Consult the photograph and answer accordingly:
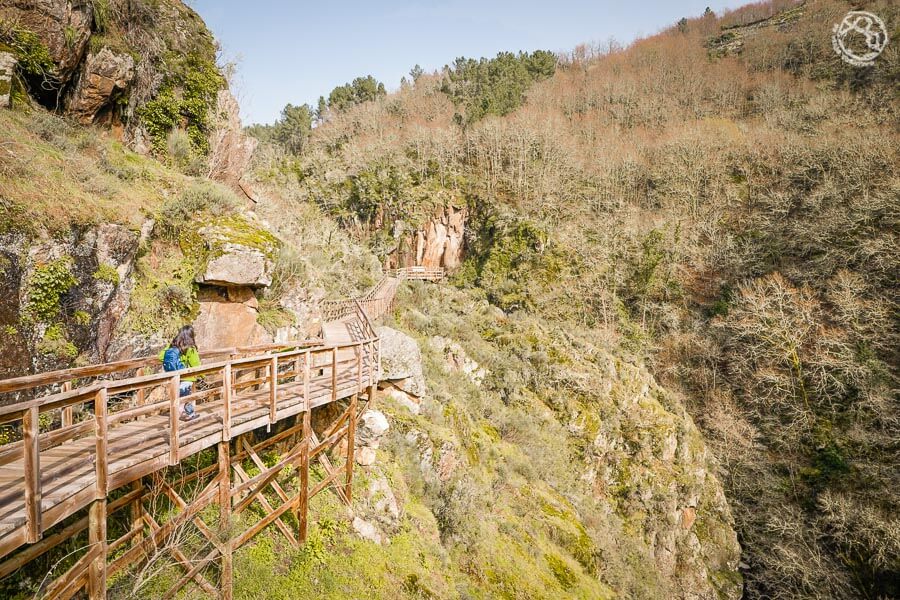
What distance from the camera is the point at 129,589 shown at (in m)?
5.92

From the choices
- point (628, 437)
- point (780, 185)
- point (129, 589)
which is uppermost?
point (780, 185)

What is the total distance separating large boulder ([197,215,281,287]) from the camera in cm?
1080

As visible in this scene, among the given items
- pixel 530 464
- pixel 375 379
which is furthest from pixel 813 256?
pixel 375 379

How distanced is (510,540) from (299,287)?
11847mm

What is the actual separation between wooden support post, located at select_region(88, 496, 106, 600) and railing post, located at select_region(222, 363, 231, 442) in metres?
1.79

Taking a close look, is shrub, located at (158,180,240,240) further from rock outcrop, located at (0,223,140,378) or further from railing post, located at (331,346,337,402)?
railing post, located at (331,346,337,402)

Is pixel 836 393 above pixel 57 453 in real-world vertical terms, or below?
below

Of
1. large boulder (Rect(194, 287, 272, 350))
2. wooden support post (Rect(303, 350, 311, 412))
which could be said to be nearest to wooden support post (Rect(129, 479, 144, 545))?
wooden support post (Rect(303, 350, 311, 412))

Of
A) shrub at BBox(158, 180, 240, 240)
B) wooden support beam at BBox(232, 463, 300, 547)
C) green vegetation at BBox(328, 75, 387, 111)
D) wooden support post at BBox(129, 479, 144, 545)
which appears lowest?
wooden support beam at BBox(232, 463, 300, 547)

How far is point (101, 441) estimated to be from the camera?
443 centimetres

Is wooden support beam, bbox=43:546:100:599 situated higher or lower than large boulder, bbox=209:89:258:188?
lower

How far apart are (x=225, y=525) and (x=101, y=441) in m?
3.61

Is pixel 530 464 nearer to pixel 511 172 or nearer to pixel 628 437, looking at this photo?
pixel 628 437

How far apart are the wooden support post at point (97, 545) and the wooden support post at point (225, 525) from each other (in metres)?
1.94
